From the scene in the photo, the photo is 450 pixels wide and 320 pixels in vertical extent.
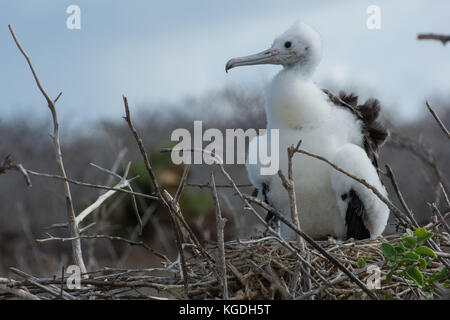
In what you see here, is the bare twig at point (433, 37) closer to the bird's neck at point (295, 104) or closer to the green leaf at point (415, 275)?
the green leaf at point (415, 275)

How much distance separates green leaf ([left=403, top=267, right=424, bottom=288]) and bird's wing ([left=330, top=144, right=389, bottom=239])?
1164 mm

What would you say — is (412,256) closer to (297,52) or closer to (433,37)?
(433,37)

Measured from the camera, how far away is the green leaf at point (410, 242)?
2.18 m

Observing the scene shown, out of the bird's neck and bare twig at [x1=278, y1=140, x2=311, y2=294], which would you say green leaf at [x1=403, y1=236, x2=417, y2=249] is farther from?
the bird's neck

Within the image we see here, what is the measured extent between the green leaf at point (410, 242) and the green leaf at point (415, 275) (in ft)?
0.23

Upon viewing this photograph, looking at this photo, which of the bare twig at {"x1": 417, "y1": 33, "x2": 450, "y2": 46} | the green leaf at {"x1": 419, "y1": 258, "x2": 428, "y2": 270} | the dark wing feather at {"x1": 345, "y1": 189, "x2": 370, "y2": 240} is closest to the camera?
the bare twig at {"x1": 417, "y1": 33, "x2": 450, "y2": 46}

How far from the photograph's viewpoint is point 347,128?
357 cm

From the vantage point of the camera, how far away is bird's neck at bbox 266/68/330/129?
3469 millimetres

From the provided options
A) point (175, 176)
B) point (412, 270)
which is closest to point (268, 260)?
point (412, 270)

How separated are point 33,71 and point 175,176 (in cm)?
724

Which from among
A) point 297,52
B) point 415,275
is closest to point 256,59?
point 297,52

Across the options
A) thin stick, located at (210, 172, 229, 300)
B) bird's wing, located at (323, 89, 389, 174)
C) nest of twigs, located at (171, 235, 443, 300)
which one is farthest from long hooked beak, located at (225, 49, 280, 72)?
thin stick, located at (210, 172, 229, 300)

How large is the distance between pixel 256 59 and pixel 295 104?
15.0 inches
